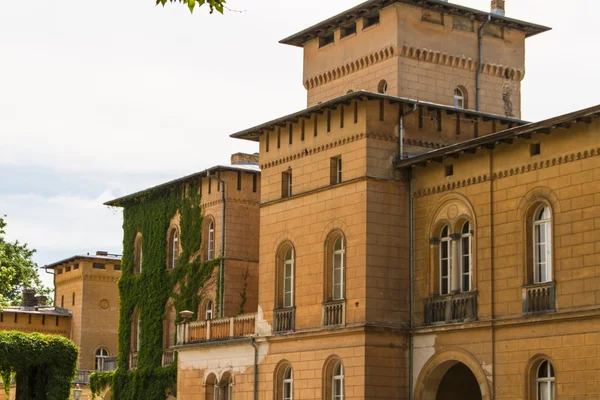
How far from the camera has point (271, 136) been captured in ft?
117

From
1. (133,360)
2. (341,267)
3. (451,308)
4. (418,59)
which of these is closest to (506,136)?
(451,308)

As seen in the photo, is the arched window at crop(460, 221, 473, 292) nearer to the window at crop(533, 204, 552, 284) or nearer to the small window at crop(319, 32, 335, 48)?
the window at crop(533, 204, 552, 284)

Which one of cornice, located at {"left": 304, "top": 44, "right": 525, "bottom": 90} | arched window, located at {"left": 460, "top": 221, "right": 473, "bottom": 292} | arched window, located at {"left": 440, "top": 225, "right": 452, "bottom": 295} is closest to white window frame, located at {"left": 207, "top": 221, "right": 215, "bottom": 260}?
cornice, located at {"left": 304, "top": 44, "right": 525, "bottom": 90}

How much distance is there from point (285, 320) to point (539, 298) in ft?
27.8

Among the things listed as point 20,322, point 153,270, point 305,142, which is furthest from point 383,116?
point 20,322

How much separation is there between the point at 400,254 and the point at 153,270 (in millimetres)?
17340

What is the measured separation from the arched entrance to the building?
1.7 inches

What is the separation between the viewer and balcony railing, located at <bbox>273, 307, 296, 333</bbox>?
1316 inches

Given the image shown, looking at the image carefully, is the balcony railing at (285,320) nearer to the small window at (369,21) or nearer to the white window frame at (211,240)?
the small window at (369,21)

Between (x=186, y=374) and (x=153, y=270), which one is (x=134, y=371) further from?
(x=186, y=374)

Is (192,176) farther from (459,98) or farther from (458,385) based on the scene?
(458,385)

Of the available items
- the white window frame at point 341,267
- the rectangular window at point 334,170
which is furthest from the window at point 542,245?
the rectangular window at point 334,170

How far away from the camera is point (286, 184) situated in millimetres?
35031

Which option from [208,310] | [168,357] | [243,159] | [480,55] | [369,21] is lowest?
[168,357]
